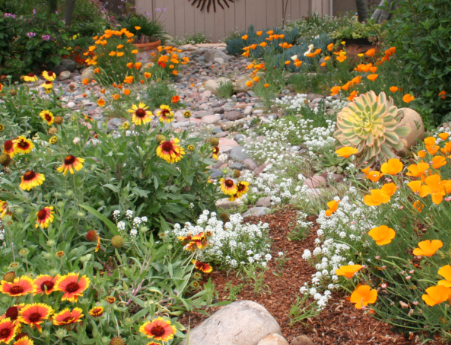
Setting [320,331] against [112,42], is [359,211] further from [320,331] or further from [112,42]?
[112,42]

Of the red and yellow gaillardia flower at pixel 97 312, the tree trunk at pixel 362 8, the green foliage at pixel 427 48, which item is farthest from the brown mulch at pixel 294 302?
the tree trunk at pixel 362 8

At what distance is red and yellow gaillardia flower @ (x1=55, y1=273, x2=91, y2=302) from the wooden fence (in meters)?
11.0

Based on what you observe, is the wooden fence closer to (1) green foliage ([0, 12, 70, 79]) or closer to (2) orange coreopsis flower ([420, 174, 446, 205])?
(1) green foliage ([0, 12, 70, 79])

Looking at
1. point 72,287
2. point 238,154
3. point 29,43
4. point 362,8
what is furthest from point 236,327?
point 362,8

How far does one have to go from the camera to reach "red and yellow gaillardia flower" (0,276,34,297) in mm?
1524

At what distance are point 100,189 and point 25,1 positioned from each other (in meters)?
8.09

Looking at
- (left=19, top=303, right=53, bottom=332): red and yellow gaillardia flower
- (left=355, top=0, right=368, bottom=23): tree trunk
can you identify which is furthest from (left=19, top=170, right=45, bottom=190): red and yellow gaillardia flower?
(left=355, top=0, right=368, bottom=23): tree trunk

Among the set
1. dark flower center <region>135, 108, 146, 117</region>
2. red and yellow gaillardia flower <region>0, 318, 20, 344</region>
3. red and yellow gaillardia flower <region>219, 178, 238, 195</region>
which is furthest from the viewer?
red and yellow gaillardia flower <region>219, 178, 238, 195</region>

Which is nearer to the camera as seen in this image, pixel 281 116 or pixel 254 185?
pixel 254 185

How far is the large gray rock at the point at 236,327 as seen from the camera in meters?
Result: 1.88

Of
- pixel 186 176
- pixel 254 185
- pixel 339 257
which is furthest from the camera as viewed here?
pixel 254 185

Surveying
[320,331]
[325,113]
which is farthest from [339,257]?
[325,113]

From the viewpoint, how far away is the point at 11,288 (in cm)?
153

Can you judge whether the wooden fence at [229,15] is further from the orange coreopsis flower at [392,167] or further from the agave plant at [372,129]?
the orange coreopsis flower at [392,167]
